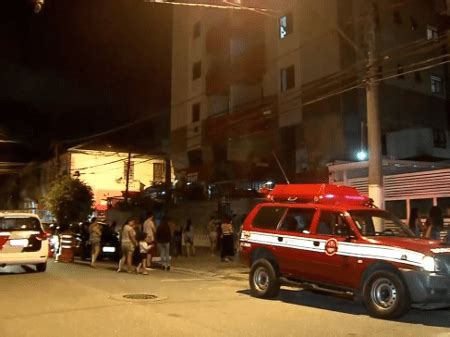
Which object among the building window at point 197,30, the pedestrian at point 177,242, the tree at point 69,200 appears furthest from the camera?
the building window at point 197,30

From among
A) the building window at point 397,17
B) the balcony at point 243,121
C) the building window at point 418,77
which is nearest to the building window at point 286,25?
the balcony at point 243,121

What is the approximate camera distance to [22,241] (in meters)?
15.8

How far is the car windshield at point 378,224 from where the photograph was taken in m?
10.2

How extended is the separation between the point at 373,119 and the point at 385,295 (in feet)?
18.8

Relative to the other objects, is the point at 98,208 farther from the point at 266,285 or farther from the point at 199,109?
the point at 266,285

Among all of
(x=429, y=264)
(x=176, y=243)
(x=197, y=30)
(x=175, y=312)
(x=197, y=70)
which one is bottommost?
(x=175, y=312)

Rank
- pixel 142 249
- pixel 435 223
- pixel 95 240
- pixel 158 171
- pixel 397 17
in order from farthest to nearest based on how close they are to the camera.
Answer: pixel 158 171 → pixel 397 17 → pixel 95 240 → pixel 142 249 → pixel 435 223

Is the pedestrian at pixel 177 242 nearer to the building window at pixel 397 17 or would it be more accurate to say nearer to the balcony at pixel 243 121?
the balcony at pixel 243 121

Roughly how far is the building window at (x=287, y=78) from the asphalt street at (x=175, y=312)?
67.0 feet

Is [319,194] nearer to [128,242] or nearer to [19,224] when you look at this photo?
[128,242]

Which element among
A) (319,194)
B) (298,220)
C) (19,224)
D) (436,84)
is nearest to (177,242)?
(19,224)

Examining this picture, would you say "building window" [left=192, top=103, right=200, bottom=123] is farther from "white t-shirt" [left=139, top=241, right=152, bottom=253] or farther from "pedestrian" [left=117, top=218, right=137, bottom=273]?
"white t-shirt" [left=139, top=241, right=152, bottom=253]

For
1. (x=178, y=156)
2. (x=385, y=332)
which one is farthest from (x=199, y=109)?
(x=385, y=332)

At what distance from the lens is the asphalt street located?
26.4 feet
